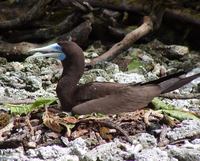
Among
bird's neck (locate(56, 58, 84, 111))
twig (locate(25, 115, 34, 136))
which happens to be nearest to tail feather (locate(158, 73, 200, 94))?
bird's neck (locate(56, 58, 84, 111))

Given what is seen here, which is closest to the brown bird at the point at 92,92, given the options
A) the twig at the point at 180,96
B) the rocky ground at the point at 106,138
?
the rocky ground at the point at 106,138

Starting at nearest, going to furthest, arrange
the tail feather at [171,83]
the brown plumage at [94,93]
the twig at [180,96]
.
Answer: the brown plumage at [94,93] < the tail feather at [171,83] < the twig at [180,96]

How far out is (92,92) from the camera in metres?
6.99

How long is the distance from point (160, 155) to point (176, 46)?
558 cm

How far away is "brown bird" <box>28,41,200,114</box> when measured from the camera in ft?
22.5

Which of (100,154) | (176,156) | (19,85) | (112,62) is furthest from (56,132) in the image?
(112,62)

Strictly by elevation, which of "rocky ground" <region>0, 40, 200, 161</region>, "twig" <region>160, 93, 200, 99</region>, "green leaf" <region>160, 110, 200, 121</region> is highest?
"twig" <region>160, 93, 200, 99</region>

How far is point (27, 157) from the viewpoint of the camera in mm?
6109

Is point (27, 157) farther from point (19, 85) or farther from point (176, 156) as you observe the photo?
point (19, 85)

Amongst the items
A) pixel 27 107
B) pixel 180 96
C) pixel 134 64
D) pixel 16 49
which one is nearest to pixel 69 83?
pixel 27 107

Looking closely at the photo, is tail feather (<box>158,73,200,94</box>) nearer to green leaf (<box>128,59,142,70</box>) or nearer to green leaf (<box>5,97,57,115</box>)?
green leaf (<box>5,97,57,115</box>)

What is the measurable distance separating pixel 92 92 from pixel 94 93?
2cm

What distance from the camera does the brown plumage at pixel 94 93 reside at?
6852 mm

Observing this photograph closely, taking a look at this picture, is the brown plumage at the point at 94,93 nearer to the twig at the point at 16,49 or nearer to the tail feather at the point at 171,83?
the tail feather at the point at 171,83
